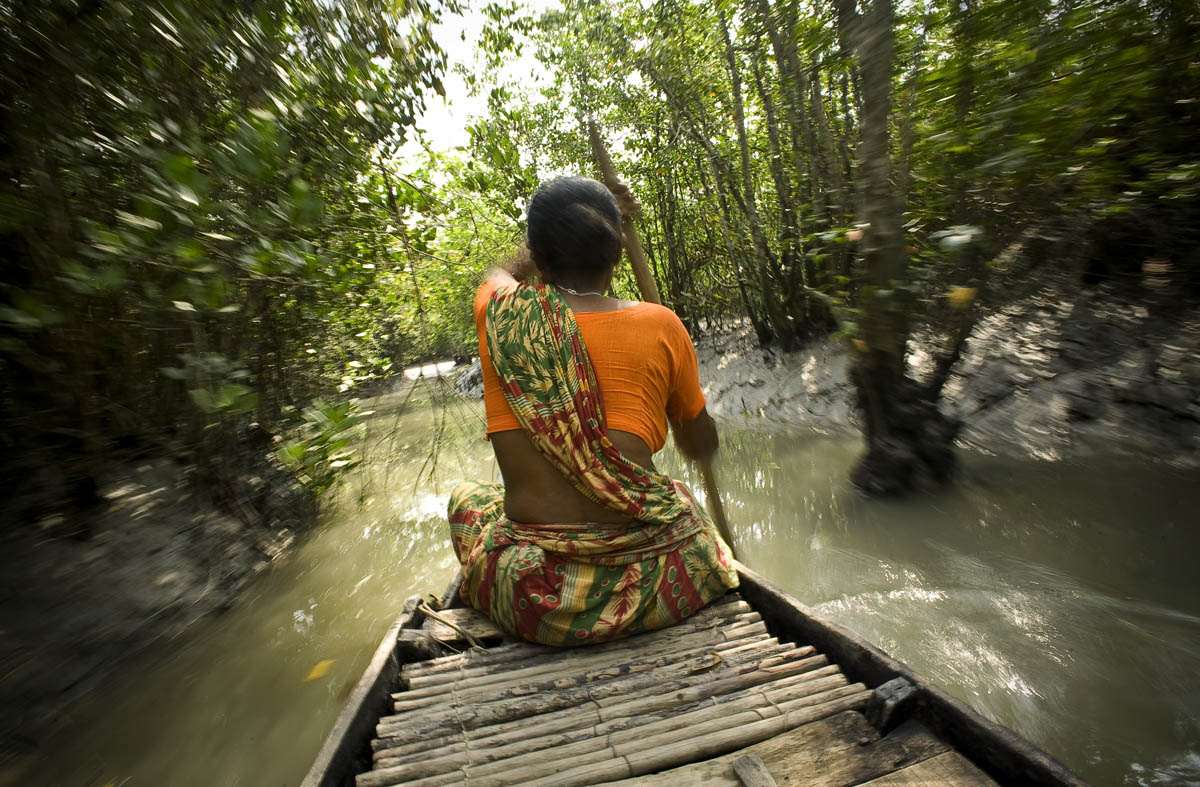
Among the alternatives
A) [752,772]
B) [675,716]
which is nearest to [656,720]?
[675,716]

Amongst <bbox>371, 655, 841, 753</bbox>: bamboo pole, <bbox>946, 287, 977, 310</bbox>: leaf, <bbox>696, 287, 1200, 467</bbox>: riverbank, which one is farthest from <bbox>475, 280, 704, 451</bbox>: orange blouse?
<bbox>696, 287, 1200, 467</bbox>: riverbank

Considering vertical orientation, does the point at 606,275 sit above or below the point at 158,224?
below

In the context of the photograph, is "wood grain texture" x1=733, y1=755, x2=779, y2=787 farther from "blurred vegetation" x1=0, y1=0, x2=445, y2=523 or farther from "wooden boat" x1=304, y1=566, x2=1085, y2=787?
"blurred vegetation" x1=0, y1=0, x2=445, y2=523

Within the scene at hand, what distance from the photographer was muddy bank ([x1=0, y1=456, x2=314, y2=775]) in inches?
95.3

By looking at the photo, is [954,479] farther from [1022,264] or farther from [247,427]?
[247,427]

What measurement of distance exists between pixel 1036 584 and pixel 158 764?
394 cm

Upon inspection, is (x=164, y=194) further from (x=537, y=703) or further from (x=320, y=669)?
(x=320, y=669)

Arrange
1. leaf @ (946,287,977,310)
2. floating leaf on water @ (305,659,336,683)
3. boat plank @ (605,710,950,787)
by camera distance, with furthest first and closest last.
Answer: leaf @ (946,287,977,310) → floating leaf on water @ (305,659,336,683) → boat plank @ (605,710,950,787)

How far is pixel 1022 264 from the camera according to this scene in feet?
12.7

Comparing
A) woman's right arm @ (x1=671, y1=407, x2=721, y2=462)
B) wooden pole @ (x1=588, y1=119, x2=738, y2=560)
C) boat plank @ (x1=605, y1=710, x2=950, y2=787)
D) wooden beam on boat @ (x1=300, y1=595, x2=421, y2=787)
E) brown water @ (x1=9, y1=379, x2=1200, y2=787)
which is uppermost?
wooden pole @ (x1=588, y1=119, x2=738, y2=560)

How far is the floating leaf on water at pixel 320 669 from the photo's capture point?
290cm

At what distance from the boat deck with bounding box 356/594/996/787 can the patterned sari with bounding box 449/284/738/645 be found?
0.38 ft

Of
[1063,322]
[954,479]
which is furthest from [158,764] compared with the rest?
[1063,322]

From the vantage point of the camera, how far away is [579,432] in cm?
165
